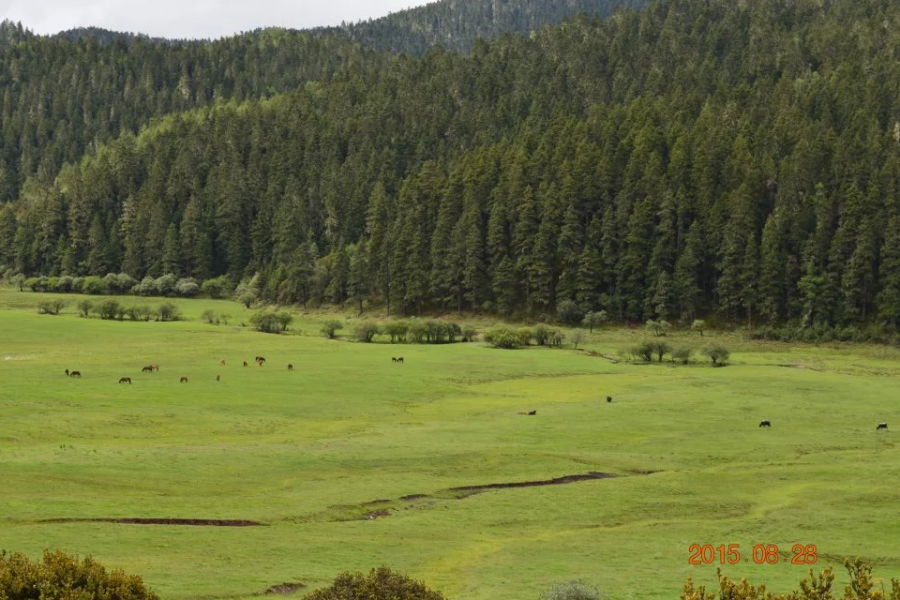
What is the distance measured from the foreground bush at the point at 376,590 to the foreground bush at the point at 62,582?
4909 mm

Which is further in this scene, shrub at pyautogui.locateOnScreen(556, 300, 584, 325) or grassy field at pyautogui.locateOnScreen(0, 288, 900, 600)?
shrub at pyautogui.locateOnScreen(556, 300, 584, 325)

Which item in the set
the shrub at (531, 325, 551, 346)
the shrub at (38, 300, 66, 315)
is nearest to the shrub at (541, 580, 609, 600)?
the shrub at (531, 325, 551, 346)

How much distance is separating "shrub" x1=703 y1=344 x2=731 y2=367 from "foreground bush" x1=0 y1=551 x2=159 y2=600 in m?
102

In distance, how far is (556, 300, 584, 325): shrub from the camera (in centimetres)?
15800

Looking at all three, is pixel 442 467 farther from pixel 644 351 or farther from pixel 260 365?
pixel 644 351

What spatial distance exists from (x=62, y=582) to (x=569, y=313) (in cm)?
13863

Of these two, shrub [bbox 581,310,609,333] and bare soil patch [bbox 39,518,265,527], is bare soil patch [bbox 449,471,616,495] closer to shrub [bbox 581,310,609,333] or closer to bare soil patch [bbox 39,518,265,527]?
bare soil patch [bbox 39,518,265,527]

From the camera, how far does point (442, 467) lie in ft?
198

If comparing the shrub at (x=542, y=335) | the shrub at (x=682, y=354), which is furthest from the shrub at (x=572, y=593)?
the shrub at (x=542, y=335)

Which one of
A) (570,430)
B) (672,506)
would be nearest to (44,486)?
(672,506)
